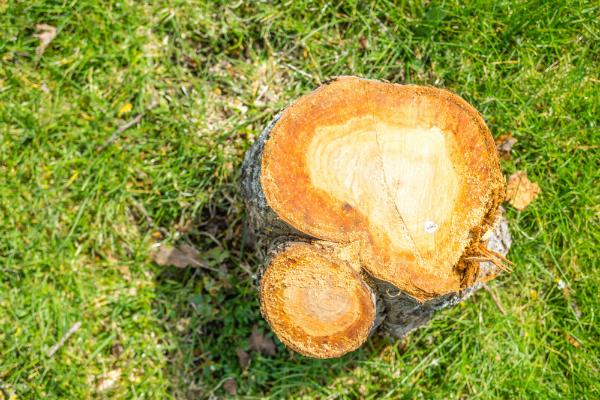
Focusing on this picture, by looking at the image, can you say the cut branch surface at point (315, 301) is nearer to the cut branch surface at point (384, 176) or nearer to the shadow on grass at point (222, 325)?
the cut branch surface at point (384, 176)

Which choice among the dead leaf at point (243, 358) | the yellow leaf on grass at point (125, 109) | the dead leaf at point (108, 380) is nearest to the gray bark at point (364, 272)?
the dead leaf at point (243, 358)

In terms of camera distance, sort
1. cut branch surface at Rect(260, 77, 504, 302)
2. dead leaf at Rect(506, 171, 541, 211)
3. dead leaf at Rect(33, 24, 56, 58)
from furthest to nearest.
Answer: dead leaf at Rect(33, 24, 56, 58) → dead leaf at Rect(506, 171, 541, 211) → cut branch surface at Rect(260, 77, 504, 302)

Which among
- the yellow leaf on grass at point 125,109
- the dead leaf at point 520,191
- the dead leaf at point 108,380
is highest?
the yellow leaf on grass at point 125,109

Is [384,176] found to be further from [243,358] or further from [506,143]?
[243,358]

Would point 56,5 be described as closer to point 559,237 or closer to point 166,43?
point 166,43

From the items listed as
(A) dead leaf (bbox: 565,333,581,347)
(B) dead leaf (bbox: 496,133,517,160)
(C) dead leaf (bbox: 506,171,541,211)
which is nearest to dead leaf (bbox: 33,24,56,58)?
(B) dead leaf (bbox: 496,133,517,160)

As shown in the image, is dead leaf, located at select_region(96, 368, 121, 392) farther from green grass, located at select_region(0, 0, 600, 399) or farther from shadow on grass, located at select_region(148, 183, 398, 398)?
shadow on grass, located at select_region(148, 183, 398, 398)

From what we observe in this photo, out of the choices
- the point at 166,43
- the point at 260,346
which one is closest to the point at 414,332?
the point at 260,346
